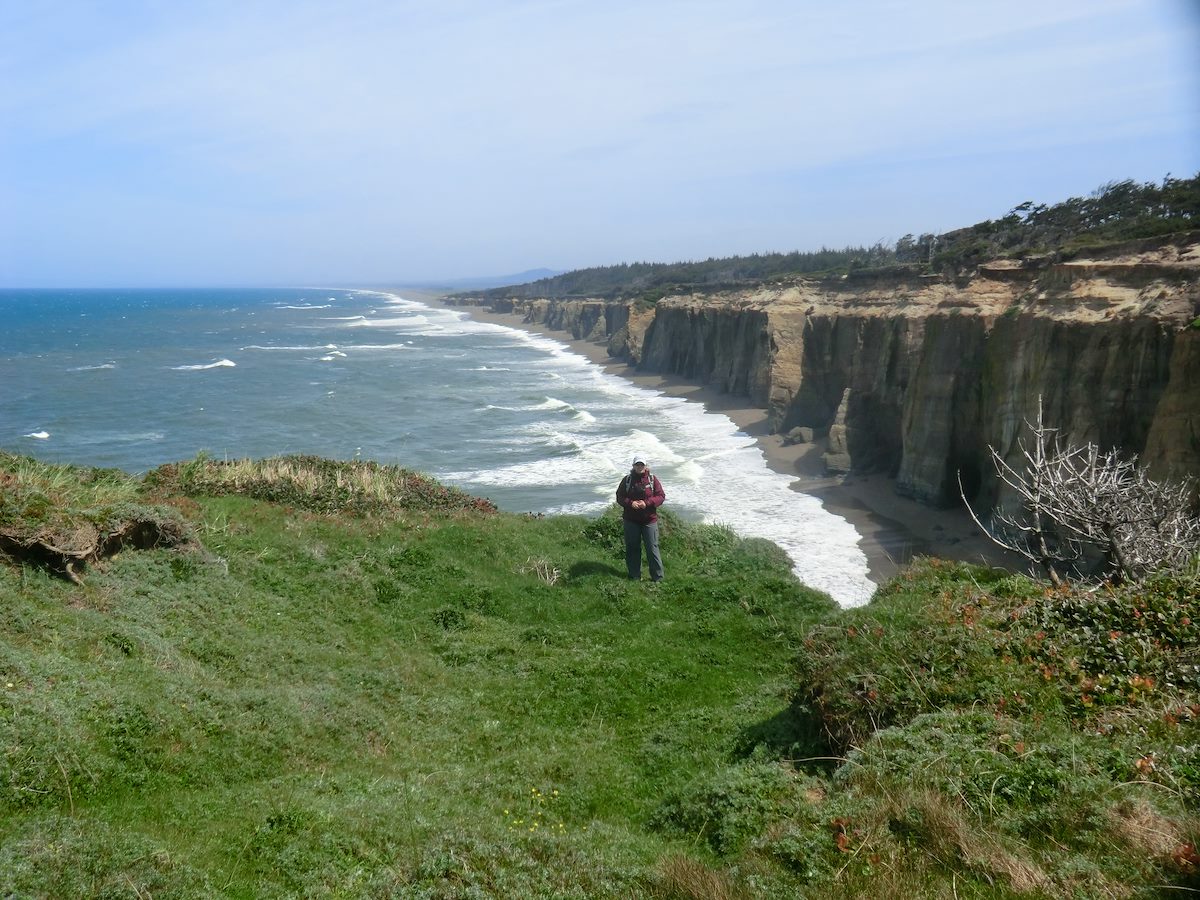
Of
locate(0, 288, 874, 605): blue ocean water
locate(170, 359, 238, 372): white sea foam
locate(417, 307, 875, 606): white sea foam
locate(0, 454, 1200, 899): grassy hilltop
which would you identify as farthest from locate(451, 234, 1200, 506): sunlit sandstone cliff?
locate(170, 359, 238, 372): white sea foam

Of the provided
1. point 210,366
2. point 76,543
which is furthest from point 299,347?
point 76,543

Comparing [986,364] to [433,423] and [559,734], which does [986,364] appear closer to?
[559,734]

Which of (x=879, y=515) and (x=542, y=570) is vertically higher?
(x=542, y=570)

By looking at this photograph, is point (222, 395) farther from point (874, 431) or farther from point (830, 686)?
point (830, 686)

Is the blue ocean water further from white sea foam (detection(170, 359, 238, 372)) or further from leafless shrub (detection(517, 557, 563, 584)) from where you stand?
leafless shrub (detection(517, 557, 563, 584))

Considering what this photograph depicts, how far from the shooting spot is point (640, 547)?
14148mm

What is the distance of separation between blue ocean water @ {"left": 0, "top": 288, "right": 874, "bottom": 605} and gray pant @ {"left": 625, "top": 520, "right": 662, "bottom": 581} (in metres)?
6.53

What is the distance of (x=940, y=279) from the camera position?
35.5 m

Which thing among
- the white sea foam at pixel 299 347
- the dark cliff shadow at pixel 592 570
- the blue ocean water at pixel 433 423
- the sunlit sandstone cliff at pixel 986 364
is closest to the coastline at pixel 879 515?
the blue ocean water at pixel 433 423

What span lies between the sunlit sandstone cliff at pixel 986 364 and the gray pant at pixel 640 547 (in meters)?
8.06

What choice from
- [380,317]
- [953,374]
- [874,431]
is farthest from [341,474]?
[380,317]

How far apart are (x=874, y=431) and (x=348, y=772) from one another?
27.2m

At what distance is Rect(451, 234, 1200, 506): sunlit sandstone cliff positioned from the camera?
58.2ft

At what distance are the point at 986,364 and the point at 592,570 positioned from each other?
14753 millimetres
